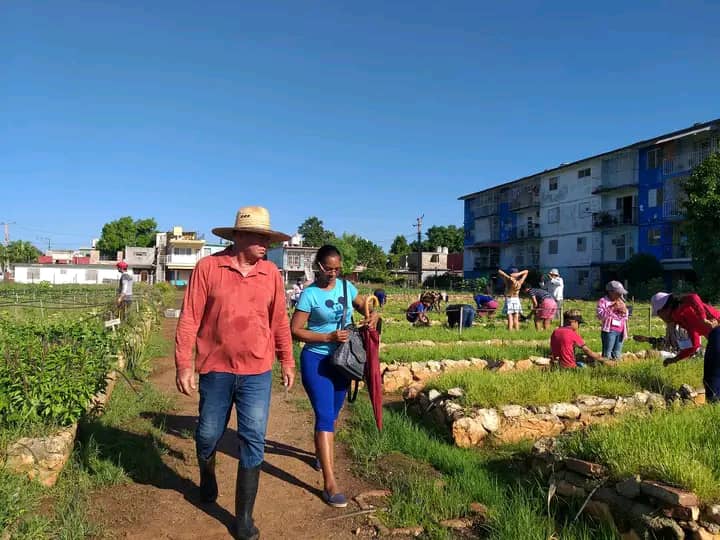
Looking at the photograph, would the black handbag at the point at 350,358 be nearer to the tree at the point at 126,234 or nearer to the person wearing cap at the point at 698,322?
the person wearing cap at the point at 698,322

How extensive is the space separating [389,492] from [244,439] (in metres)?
1.29

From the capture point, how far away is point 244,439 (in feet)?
11.2

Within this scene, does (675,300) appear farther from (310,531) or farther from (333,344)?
(310,531)

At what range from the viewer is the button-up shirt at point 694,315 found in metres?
5.93

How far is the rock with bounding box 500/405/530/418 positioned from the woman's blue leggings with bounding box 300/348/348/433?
2.07 meters

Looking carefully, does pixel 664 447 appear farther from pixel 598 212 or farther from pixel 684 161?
pixel 598 212

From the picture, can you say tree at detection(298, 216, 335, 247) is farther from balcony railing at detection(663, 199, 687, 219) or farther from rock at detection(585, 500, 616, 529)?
rock at detection(585, 500, 616, 529)

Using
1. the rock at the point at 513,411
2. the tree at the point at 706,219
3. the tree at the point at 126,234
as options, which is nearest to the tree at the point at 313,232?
the tree at the point at 126,234

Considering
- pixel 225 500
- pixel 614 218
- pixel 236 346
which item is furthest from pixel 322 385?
Answer: pixel 614 218

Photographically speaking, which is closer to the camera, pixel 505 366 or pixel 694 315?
pixel 694 315

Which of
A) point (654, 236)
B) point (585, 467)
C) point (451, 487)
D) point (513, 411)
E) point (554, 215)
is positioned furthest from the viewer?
point (554, 215)

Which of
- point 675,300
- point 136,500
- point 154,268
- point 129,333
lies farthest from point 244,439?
point 154,268

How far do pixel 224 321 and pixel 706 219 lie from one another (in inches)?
1181

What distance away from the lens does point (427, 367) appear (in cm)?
823
